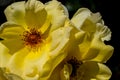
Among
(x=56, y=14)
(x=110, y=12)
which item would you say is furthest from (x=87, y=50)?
(x=110, y=12)

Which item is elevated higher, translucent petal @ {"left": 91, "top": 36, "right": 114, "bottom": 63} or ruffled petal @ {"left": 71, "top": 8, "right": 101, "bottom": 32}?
ruffled petal @ {"left": 71, "top": 8, "right": 101, "bottom": 32}

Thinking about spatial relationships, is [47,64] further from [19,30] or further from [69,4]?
[69,4]

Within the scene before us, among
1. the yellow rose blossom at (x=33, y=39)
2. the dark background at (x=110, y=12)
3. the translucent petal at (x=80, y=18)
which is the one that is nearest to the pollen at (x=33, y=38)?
the yellow rose blossom at (x=33, y=39)

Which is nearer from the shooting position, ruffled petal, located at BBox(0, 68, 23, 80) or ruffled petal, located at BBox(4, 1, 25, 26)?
ruffled petal, located at BBox(0, 68, 23, 80)

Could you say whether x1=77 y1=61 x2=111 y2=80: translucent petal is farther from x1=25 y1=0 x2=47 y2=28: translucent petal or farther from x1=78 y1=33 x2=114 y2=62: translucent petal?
x1=25 y1=0 x2=47 y2=28: translucent petal

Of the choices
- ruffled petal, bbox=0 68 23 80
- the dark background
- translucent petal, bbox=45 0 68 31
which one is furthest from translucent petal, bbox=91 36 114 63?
the dark background

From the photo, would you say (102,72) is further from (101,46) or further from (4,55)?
(4,55)
